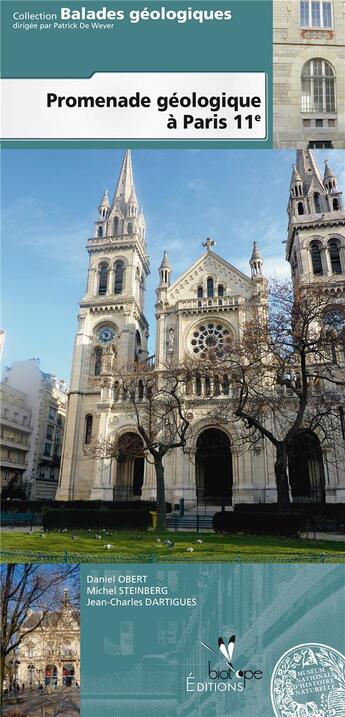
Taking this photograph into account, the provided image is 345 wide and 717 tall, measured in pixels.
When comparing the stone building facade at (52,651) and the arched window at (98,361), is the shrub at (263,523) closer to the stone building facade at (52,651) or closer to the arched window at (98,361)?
the stone building facade at (52,651)

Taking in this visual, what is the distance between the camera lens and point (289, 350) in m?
13.1

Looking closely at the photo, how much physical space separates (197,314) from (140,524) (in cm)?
1433

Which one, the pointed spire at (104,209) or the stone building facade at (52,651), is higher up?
the pointed spire at (104,209)

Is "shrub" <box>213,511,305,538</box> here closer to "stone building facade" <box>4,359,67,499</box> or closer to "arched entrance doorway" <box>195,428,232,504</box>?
"arched entrance doorway" <box>195,428,232,504</box>

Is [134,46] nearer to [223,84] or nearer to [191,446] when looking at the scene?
[223,84]

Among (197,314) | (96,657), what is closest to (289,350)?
(96,657)

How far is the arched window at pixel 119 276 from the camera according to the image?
3009 centimetres

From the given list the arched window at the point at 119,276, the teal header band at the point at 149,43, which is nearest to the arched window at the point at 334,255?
the arched window at the point at 119,276

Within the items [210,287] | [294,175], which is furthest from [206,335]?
[294,175]

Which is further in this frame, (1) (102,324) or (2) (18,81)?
(1) (102,324)

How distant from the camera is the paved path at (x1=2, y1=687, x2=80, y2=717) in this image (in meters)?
4.82

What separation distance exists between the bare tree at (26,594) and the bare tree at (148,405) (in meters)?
8.68

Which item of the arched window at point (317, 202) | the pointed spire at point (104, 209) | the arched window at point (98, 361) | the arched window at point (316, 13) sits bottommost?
the arched window at point (316, 13)

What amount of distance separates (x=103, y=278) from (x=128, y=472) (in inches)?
540
